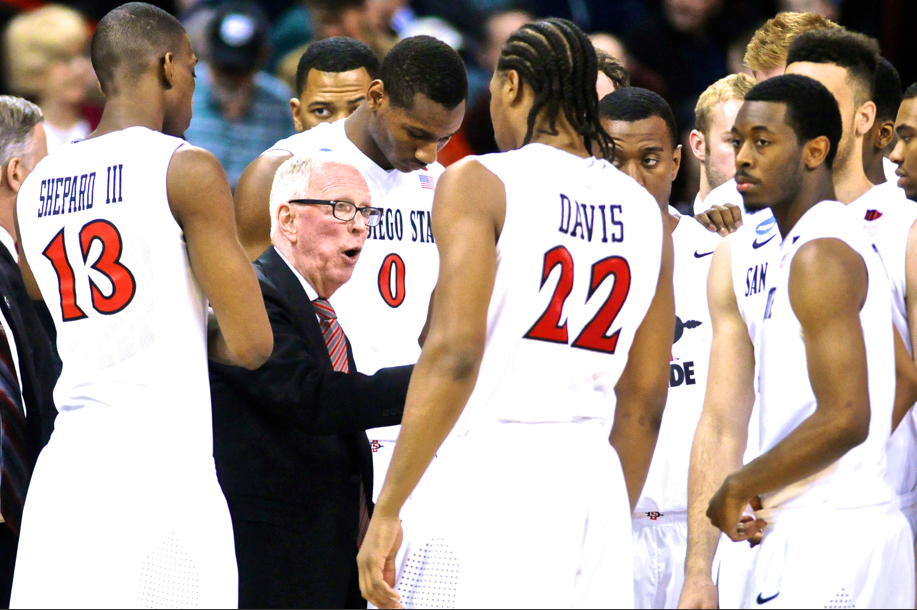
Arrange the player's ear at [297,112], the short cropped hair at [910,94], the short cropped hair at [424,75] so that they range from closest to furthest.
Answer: the short cropped hair at [910,94]
the short cropped hair at [424,75]
the player's ear at [297,112]

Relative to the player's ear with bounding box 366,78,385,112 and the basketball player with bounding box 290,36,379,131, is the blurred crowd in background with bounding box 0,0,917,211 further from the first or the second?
the player's ear with bounding box 366,78,385,112

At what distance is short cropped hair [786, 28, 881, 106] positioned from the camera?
12.8 feet

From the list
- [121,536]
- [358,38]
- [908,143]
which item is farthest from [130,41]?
[358,38]

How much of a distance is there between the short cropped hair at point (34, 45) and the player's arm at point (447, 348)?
457 cm

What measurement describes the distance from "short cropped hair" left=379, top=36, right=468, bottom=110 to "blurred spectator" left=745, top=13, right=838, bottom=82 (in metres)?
1.33

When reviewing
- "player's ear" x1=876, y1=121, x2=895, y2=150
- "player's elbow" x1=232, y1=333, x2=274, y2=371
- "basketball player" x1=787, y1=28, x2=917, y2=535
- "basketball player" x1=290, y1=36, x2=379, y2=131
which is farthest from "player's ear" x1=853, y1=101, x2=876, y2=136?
"basketball player" x1=290, y1=36, x2=379, y2=131

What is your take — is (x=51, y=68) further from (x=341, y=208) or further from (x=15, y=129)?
(x=341, y=208)

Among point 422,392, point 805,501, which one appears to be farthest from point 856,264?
point 422,392

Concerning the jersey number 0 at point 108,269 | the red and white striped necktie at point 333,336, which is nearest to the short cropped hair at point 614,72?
the red and white striped necktie at point 333,336

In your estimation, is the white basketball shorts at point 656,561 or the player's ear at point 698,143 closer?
the white basketball shorts at point 656,561

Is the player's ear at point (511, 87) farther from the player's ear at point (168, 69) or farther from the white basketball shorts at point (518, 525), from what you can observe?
the player's ear at point (168, 69)

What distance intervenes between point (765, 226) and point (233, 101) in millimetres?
3684

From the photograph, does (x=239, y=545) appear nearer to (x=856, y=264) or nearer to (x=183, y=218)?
(x=183, y=218)

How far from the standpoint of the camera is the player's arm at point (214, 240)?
122 inches
